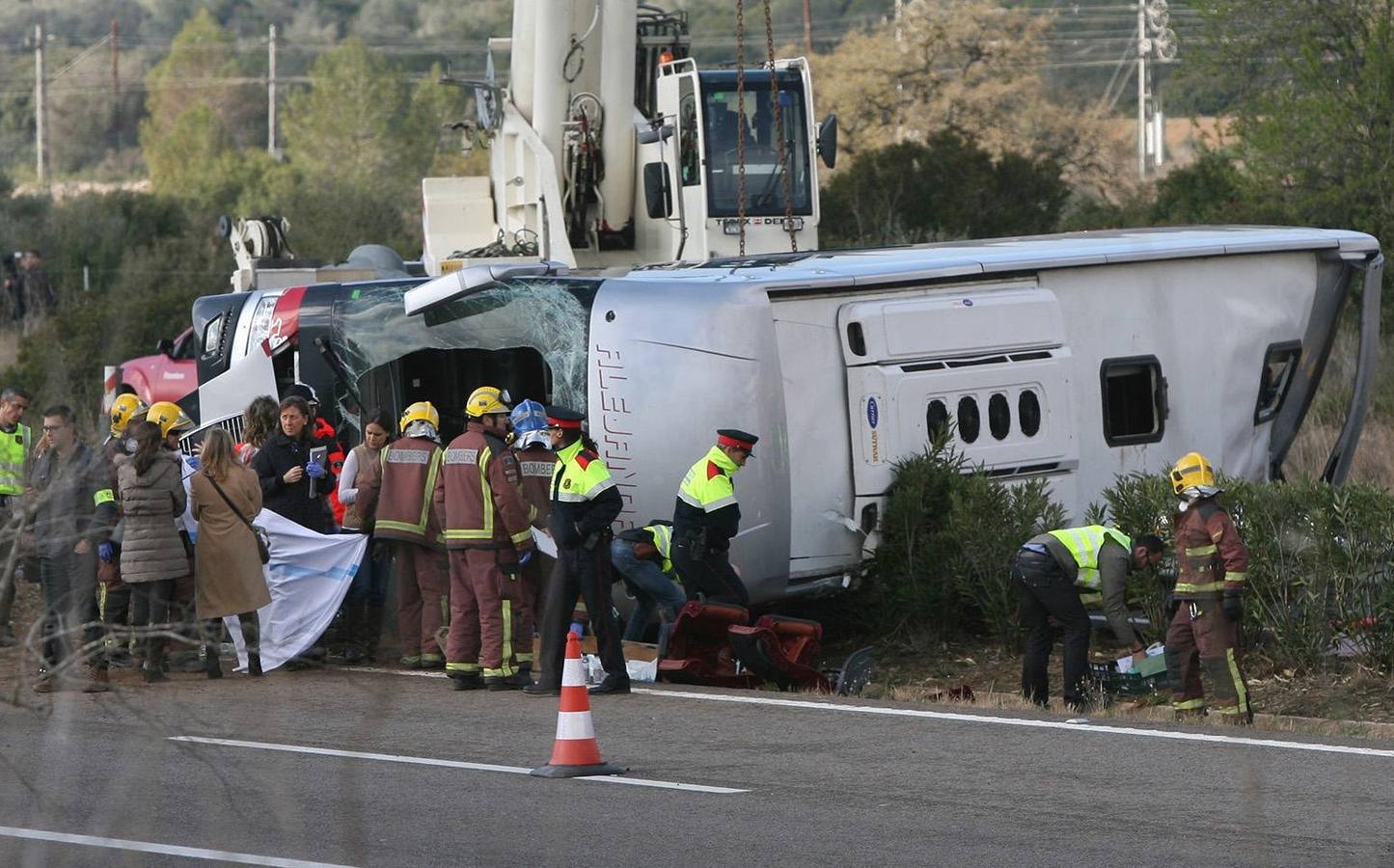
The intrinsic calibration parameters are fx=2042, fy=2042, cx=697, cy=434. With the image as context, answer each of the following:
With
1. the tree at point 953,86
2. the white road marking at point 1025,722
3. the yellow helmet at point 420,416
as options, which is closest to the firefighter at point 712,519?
the white road marking at point 1025,722

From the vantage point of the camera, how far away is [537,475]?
12289mm

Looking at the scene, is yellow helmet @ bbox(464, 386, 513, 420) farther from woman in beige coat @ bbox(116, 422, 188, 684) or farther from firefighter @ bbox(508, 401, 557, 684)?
woman in beige coat @ bbox(116, 422, 188, 684)

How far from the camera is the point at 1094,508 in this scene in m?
13.3

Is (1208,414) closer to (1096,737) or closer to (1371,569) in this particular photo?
(1371,569)

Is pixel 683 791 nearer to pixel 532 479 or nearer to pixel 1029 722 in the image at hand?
pixel 1029 722

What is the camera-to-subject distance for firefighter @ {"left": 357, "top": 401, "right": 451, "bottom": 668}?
41.4 ft

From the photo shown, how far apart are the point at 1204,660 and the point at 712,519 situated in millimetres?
2934

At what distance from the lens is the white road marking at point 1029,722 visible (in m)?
9.73

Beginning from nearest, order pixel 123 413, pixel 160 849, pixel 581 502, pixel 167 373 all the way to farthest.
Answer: pixel 160 849 → pixel 581 502 → pixel 123 413 → pixel 167 373

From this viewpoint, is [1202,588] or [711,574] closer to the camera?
[1202,588]

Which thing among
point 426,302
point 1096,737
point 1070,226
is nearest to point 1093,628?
point 1096,737

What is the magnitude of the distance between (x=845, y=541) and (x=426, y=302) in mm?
3300

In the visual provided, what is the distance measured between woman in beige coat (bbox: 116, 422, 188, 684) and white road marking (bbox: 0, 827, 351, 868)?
4.16m

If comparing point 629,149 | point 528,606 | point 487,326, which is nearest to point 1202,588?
point 528,606
